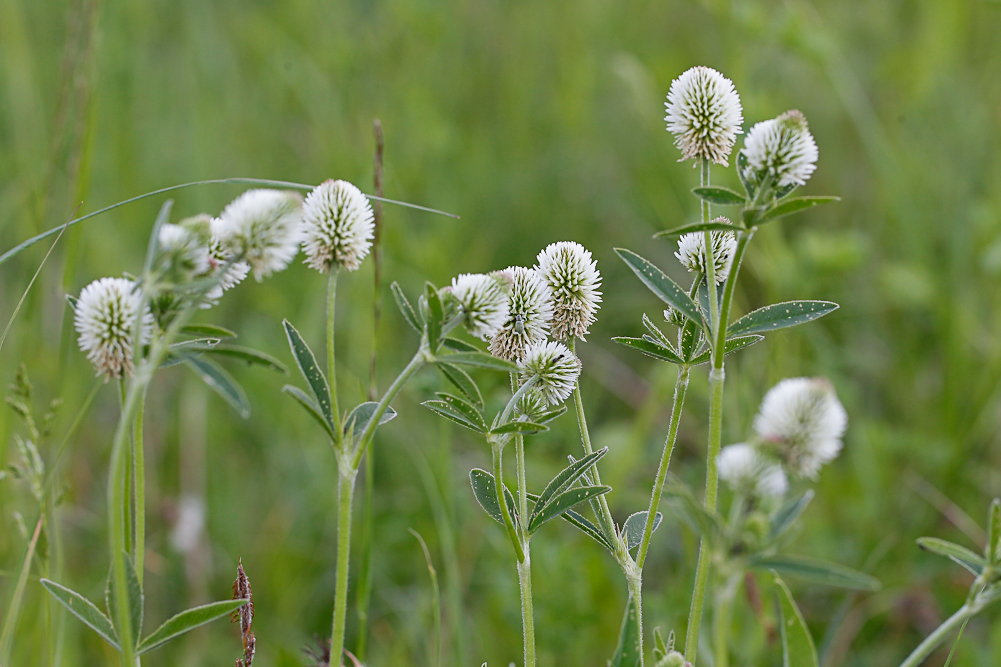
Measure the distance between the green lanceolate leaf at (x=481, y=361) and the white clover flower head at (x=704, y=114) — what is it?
0.40 metres

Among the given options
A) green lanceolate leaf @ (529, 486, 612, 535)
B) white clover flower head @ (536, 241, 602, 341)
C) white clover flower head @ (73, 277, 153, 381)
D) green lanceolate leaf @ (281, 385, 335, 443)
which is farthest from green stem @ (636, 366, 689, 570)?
white clover flower head @ (73, 277, 153, 381)

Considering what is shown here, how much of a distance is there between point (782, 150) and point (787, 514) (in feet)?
1.65

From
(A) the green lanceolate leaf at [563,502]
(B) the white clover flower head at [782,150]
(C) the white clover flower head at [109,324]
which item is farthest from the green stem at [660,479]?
(C) the white clover flower head at [109,324]

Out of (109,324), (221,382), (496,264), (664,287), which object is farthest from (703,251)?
(496,264)

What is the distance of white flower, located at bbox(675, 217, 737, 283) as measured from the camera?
4.28 ft

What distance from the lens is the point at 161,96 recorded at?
485cm

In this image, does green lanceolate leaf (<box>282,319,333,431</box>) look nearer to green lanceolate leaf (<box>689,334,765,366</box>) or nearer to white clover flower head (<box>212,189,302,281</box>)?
white clover flower head (<box>212,189,302,281</box>)

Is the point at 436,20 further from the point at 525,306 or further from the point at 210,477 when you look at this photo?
the point at 525,306

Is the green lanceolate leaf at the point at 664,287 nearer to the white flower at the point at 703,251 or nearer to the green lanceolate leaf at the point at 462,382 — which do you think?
the white flower at the point at 703,251

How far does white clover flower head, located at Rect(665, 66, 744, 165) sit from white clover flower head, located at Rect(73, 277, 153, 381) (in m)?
0.76

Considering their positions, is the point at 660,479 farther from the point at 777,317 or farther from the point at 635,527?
the point at 777,317

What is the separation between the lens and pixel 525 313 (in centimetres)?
125

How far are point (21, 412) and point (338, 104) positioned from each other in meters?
2.98

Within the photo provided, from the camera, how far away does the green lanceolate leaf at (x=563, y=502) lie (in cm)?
117
